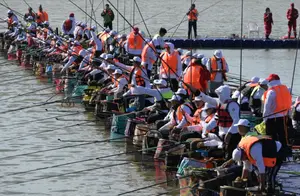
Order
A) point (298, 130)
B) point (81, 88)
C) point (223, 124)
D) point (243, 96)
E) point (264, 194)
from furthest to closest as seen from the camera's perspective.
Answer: point (81, 88)
point (243, 96)
point (298, 130)
point (223, 124)
point (264, 194)

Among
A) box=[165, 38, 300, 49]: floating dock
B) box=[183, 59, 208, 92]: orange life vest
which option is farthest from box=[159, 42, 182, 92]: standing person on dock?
box=[165, 38, 300, 49]: floating dock

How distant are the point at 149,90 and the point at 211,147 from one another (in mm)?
5497

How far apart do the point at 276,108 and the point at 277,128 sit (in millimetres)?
431

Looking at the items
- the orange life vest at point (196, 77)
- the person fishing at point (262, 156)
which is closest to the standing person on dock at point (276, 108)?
the person fishing at point (262, 156)

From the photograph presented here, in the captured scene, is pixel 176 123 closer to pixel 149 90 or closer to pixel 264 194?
pixel 149 90

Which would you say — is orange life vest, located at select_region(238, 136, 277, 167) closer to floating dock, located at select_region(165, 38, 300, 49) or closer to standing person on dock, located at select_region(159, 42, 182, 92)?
standing person on dock, located at select_region(159, 42, 182, 92)

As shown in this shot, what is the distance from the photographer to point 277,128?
21.5 m

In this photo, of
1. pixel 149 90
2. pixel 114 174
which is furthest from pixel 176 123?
pixel 149 90

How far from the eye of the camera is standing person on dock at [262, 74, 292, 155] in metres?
21.2

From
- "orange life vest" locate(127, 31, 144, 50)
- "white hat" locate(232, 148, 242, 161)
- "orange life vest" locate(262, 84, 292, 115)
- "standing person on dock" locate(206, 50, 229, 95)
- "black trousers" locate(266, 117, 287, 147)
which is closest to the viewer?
"white hat" locate(232, 148, 242, 161)

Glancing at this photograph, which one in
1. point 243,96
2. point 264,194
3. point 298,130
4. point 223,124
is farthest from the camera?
point 243,96

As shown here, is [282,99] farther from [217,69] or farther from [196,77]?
[217,69]

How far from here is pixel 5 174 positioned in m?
23.7

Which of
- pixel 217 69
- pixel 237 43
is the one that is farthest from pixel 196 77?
pixel 237 43
